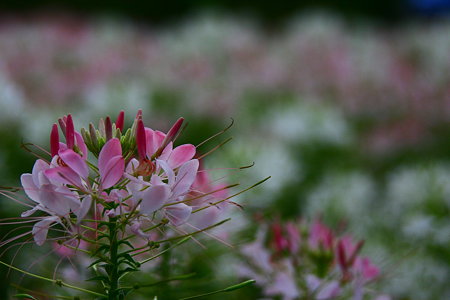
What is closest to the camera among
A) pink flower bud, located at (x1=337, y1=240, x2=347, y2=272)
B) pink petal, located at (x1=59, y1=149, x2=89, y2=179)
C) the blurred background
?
pink petal, located at (x1=59, y1=149, x2=89, y2=179)

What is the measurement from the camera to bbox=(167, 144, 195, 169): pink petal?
396mm

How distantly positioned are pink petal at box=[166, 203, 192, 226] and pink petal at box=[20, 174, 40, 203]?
0.08 m

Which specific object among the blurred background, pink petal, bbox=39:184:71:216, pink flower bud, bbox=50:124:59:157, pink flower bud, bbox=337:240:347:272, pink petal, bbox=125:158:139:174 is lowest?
pink flower bud, bbox=337:240:347:272

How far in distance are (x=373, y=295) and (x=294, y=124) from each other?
0.84m

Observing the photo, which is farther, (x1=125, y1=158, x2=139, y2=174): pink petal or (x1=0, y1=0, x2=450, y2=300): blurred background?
(x1=0, y1=0, x2=450, y2=300): blurred background

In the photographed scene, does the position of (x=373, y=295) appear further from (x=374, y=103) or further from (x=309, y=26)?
(x=309, y=26)

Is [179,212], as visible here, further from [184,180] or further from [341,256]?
[341,256]

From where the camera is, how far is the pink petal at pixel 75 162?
0.35 m

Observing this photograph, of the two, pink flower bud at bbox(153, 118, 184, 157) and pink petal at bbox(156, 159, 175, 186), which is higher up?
pink flower bud at bbox(153, 118, 184, 157)

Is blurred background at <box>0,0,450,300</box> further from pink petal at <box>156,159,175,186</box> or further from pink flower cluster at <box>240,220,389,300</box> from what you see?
pink petal at <box>156,159,175,186</box>

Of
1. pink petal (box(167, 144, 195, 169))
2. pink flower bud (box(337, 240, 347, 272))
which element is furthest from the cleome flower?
pink flower bud (box(337, 240, 347, 272))

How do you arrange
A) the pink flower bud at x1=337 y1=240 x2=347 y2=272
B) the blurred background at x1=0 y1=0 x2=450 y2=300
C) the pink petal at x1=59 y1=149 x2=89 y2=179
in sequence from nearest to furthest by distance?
the pink petal at x1=59 y1=149 x2=89 y2=179 → the pink flower bud at x1=337 y1=240 x2=347 y2=272 → the blurred background at x1=0 y1=0 x2=450 y2=300

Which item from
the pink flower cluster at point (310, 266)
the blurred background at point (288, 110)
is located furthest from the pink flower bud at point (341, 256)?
the blurred background at point (288, 110)

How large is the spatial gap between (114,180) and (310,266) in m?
0.27
